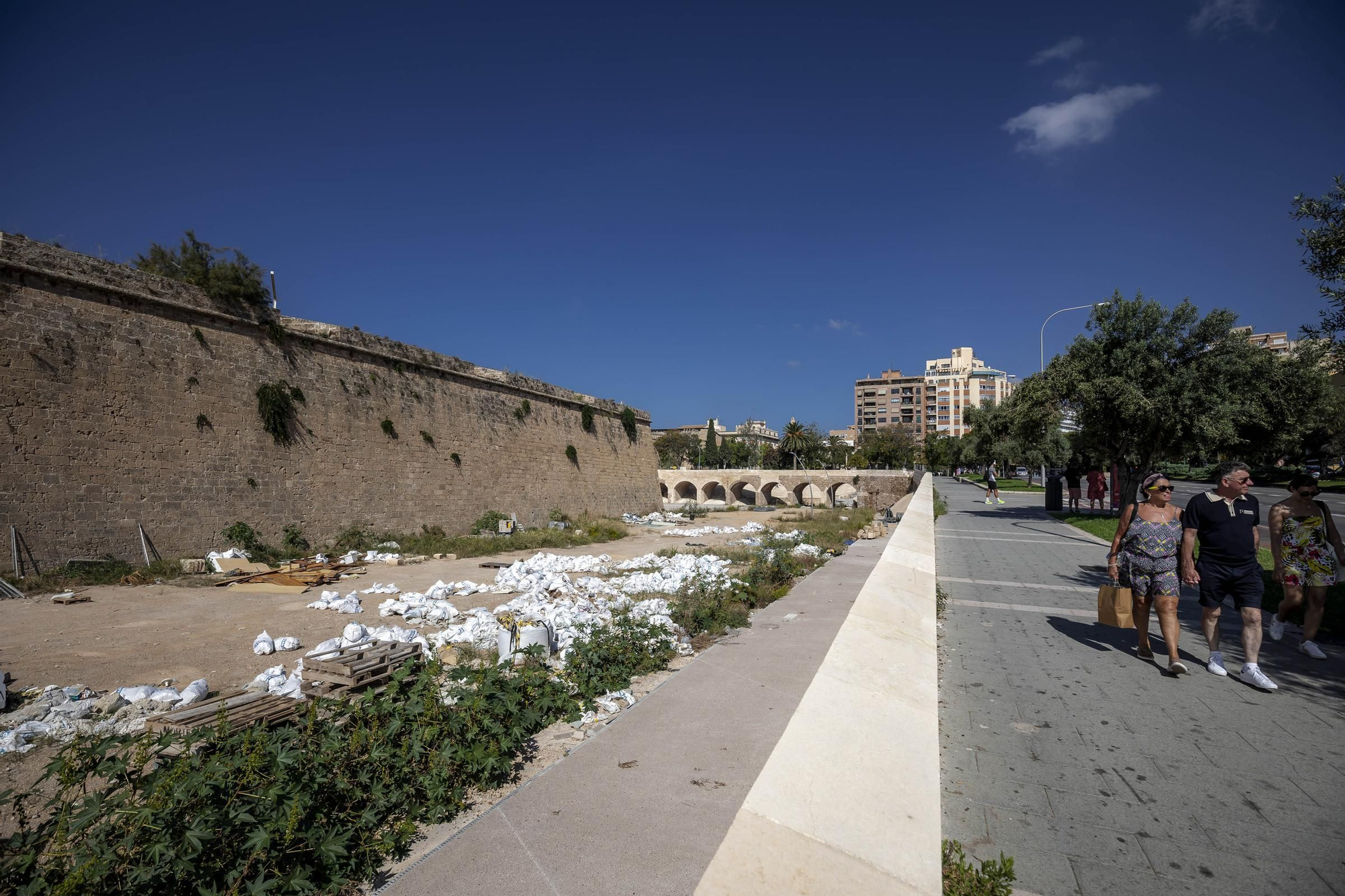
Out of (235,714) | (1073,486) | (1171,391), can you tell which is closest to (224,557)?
(235,714)

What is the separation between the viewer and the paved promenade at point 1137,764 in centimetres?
221

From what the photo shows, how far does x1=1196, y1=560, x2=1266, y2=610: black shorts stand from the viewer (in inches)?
165

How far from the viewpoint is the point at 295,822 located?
81.2 inches

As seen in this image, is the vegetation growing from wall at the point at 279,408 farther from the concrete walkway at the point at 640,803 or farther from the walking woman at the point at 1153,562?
the walking woman at the point at 1153,562

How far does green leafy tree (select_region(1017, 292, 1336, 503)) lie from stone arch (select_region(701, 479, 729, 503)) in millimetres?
36438

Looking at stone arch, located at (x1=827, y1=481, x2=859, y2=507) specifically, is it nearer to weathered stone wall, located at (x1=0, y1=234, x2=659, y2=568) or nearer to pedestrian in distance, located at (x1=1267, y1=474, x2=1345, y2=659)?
weathered stone wall, located at (x1=0, y1=234, x2=659, y2=568)

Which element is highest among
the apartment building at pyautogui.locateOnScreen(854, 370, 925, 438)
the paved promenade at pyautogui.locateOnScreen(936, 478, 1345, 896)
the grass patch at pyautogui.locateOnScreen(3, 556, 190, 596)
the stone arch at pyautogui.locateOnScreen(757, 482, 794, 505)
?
the apartment building at pyautogui.locateOnScreen(854, 370, 925, 438)

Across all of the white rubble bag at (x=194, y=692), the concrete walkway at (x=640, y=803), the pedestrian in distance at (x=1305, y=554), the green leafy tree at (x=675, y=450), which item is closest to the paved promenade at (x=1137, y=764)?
the pedestrian in distance at (x=1305, y=554)

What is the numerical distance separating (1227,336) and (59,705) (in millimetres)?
21999

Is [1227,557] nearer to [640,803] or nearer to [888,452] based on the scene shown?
[640,803]

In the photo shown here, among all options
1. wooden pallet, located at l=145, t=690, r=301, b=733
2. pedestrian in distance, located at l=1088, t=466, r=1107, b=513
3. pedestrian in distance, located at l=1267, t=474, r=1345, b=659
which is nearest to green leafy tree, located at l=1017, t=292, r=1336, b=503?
pedestrian in distance, located at l=1088, t=466, r=1107, b=513

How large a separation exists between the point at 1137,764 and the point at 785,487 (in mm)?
50598

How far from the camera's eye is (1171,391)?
14.7 metres

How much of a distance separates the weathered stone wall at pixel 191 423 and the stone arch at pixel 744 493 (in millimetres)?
33395
